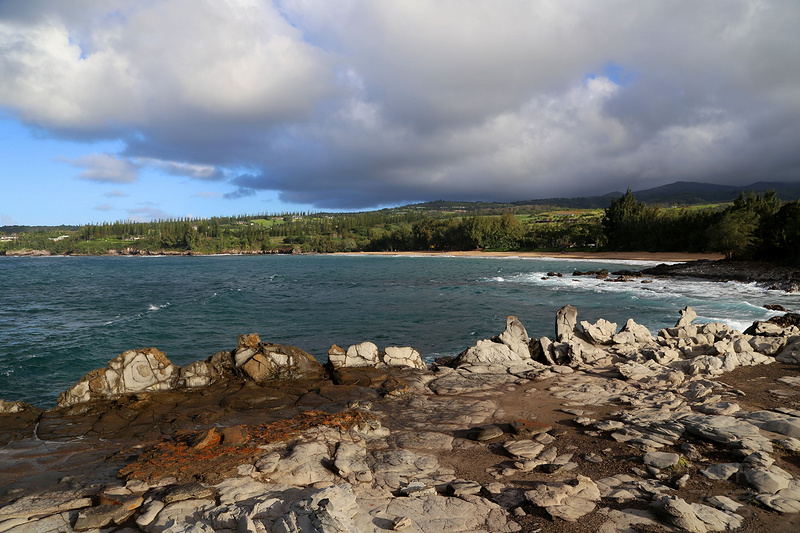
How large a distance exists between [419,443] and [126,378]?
10.3 metres

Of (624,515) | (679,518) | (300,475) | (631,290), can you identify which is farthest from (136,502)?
(631,290)

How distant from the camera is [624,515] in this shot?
638 centimetres

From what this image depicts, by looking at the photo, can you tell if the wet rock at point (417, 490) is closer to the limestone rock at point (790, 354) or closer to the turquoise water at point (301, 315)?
the turquoise water at point (301, 315)

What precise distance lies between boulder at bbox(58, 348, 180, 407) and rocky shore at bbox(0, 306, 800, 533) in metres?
0.06

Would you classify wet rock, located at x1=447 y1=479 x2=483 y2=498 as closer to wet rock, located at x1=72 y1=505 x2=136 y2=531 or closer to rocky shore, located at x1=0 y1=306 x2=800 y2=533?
rocky shore, located at x1=0 y1=306 x2=800 y2=533

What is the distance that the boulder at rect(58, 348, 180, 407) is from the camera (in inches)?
516

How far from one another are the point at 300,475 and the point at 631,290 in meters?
45.2

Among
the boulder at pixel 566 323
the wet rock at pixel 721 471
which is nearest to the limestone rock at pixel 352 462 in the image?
the wet rock at pixel 721 471

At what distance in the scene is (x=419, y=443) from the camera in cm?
963

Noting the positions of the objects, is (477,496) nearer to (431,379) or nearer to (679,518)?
(679,518)

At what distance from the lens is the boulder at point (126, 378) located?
Result: 13117 mm

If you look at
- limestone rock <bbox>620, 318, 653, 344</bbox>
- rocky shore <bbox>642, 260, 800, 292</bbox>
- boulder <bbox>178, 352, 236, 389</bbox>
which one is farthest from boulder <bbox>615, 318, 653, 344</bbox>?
rocky shore <bbox>642, 260, 800, 292</bbox>

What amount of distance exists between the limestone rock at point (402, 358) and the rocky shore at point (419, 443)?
0.09 m

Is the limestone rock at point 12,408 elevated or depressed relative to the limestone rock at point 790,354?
elevated
